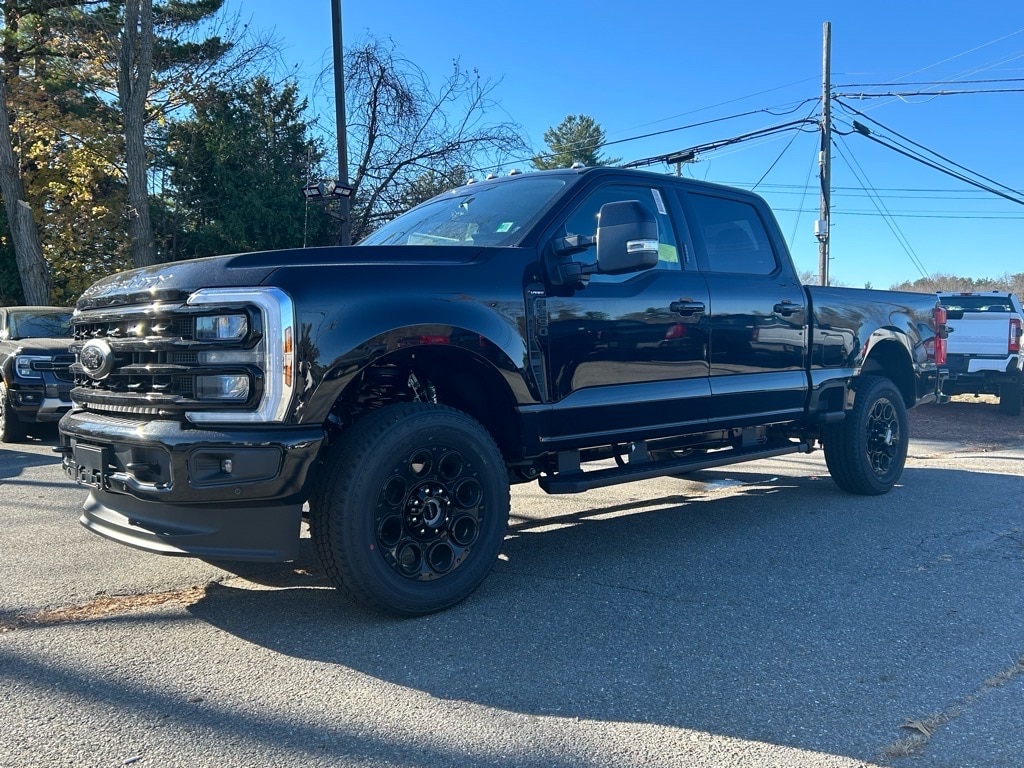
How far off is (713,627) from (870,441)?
3511 mm

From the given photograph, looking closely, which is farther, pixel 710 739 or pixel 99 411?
pixel 99 411

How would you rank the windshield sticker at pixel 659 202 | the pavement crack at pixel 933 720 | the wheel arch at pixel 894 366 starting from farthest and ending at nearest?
the wheel arch at pixel 894 366
the windshield sticker at pixel 659 202
the pavement crack at pixel 933 720

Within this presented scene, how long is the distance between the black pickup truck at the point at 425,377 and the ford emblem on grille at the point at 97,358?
2cm

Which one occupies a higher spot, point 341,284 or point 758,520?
point 341,284

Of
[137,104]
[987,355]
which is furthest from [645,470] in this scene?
[137,104]

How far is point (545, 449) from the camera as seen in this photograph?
412 cm

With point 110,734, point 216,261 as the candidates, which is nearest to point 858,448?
point 216,261

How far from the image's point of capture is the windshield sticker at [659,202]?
4980mm

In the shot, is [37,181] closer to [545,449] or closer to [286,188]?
[286,188]

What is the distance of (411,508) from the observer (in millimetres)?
3527

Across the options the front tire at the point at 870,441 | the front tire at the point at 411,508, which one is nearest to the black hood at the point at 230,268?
the front tire at the point at 411,508

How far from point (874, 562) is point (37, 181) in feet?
79.5

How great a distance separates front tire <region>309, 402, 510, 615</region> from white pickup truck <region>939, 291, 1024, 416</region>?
10.9m

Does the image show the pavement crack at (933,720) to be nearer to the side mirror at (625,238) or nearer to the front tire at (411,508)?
the front tire at (411,508)
